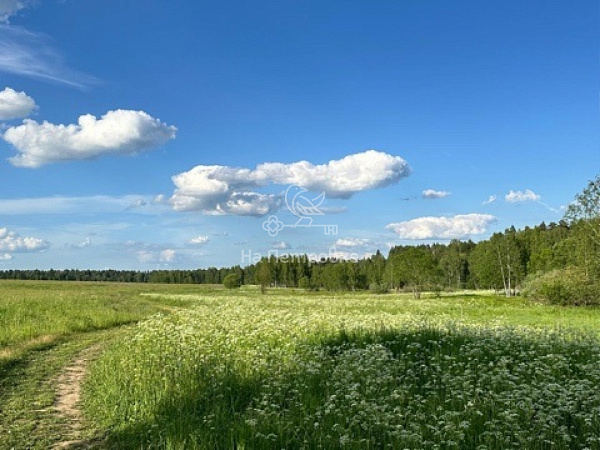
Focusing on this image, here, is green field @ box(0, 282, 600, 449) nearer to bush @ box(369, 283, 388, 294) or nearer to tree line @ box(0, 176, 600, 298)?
tree line @ box(0, 176, 600, 298)

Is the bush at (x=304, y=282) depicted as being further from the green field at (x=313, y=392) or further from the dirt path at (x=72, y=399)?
the dirt path at (x=72, y=399)

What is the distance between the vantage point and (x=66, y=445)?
29.8ft

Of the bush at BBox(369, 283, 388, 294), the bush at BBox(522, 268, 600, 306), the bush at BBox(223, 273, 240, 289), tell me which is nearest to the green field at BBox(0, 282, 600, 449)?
the bush at BBox(522, 268, 600, 306)

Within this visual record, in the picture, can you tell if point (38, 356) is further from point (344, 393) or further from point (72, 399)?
point (344, 393)

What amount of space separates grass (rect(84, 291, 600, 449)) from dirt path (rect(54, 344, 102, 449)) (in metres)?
0.43

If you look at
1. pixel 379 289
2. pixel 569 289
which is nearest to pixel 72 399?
pixel 569 289

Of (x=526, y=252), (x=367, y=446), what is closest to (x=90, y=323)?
(x=367, y=446)

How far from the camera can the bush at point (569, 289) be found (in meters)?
51.1

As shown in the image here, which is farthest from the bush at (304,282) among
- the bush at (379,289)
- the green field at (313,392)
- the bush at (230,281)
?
the green field at (313,392)

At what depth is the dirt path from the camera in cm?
928

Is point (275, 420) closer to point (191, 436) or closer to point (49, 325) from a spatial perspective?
point (191, 436)

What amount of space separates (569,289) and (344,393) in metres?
50.5

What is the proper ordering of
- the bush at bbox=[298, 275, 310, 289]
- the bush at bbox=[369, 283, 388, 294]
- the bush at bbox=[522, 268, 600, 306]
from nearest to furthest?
the bush at bbox=[522, 268, 600, 306] < the bush at bbox=[369, 283, 388, 294] < the bush at bbox=[298, 275, 310, 289]

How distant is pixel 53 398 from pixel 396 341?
9977 millimetres
